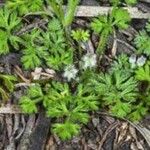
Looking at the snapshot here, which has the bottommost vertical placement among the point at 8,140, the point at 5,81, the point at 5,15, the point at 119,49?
the point at 8,140

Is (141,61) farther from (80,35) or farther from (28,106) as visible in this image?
(28,106)

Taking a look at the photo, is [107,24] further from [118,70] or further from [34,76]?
[34,76]

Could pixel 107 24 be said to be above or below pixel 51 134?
above

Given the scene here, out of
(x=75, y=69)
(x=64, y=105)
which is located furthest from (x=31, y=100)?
(x=75, y=69)

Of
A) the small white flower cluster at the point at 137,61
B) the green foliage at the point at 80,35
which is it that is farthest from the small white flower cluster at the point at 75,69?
the small white flower cluster at the point at 137,61

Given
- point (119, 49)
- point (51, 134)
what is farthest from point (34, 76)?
point (119, 49)

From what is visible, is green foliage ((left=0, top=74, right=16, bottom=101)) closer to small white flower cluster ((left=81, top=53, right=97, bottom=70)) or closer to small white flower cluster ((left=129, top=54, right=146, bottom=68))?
small white flower cluster ((left=81, top=53, right=97, bottom=70))

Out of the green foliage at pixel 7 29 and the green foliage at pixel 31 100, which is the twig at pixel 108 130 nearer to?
the green foliage at pixel 31 100
